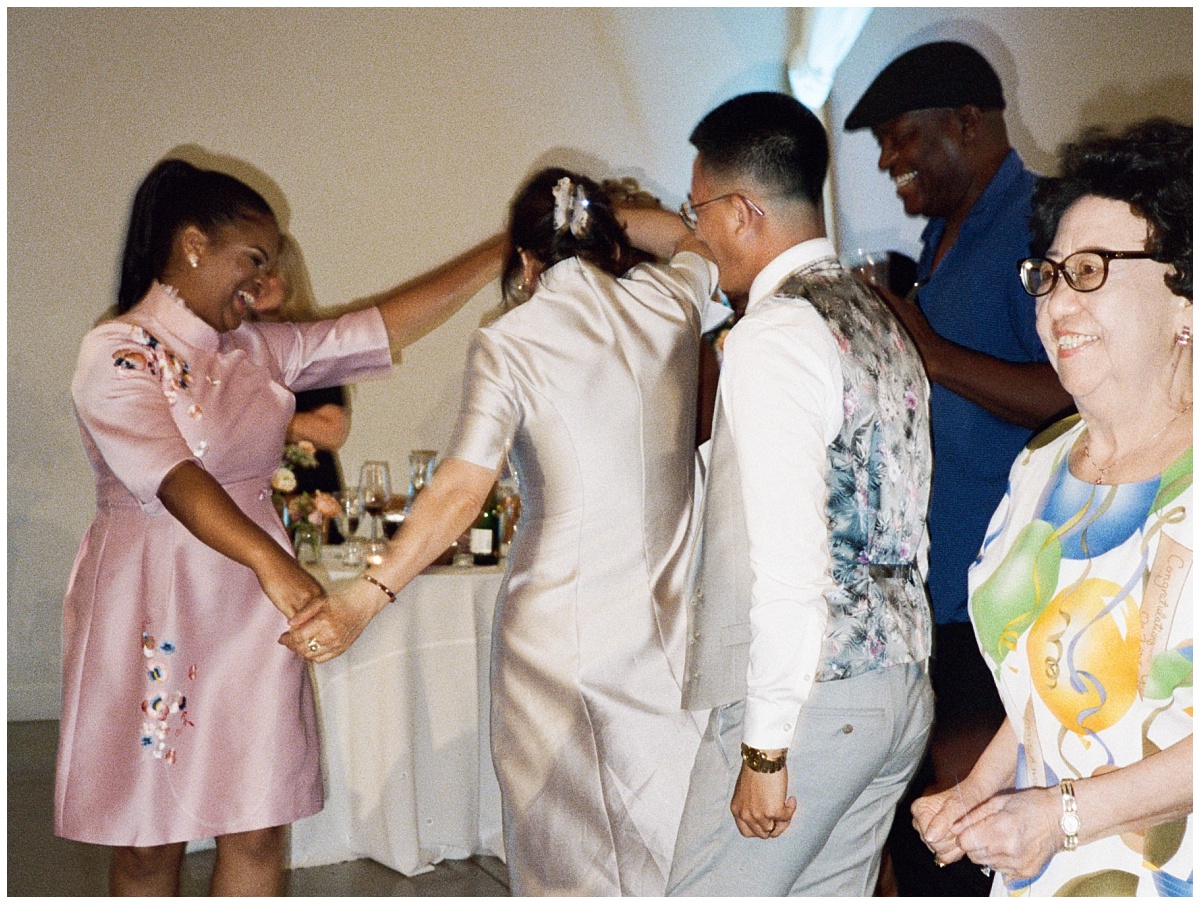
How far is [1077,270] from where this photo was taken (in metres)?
1.25

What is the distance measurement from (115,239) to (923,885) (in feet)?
12.3

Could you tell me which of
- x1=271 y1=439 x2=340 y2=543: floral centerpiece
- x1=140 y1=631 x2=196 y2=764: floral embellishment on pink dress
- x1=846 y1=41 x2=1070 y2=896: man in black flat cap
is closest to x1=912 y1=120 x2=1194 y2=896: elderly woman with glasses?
x1=846 y1=41 x2=1070 y2=896: man in black flat cap

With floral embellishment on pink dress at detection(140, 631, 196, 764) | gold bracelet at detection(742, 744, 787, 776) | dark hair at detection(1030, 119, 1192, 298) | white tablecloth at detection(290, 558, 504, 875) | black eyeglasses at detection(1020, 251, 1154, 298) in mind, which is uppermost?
dark hair at detection(1030, 119, 1192, 298)

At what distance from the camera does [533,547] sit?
6.34ft

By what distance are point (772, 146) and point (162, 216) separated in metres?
1.12

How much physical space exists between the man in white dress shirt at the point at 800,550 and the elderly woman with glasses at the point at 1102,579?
7.1 inches

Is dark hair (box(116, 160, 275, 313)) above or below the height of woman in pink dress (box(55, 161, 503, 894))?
above

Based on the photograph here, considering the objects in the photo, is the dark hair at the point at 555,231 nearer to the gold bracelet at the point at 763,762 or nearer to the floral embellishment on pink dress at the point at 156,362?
the floral embellishment on pink dress at the point at 156,362

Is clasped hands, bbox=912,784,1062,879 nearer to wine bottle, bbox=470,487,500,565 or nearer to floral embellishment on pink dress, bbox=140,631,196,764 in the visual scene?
floral embellishment on pink dress, bbox=140,631,196,764

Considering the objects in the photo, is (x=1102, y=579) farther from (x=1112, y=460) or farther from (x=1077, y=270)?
(x=1077, y=270)

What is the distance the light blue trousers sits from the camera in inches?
57.6

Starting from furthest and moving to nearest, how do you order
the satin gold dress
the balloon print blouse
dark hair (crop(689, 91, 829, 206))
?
the satin gold dress, dark hair (crop(689, 91, 829, 206)), the balloon print blouse

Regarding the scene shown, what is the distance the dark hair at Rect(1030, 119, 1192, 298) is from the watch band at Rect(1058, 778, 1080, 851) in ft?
1.69

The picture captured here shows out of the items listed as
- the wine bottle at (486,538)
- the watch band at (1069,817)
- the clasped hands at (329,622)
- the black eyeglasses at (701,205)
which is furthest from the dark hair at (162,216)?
the watch band at (1069,817)
